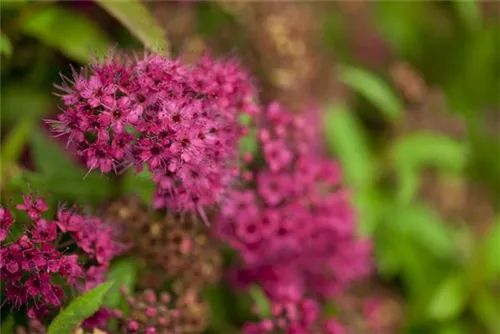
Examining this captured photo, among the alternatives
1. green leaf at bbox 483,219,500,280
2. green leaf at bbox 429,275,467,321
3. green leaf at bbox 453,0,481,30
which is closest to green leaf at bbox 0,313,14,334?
green leaf at bbox 429,275,467,321

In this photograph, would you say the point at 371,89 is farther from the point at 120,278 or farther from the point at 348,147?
the point at 120,278

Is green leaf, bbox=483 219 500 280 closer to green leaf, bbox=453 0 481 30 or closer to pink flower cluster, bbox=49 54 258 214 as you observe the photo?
green leaf, bbox=453 0 481 30

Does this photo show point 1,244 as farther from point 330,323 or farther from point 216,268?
point 330,323

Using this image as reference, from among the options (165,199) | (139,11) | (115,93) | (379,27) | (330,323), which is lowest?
(330,323)

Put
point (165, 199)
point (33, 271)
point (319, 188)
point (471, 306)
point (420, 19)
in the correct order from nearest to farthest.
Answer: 1. point (33, 271)
2. point (165, 199)
3. point (319, 188)
4. point (471, 306)
5. point (420, 19)

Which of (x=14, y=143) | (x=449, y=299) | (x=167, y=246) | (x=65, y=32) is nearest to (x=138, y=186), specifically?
(x=167, y=246)

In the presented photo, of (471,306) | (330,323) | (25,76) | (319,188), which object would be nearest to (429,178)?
(471,306)

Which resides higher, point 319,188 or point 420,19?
point 420,19

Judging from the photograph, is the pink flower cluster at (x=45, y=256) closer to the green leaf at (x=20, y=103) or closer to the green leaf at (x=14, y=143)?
the green leaf at (x=14, y=143)
